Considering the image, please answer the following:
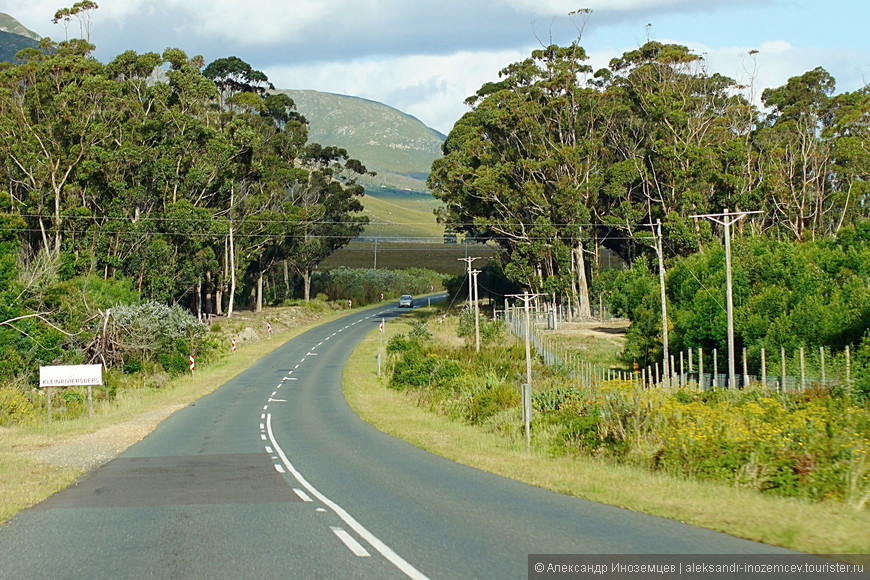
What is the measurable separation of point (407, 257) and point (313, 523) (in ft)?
543

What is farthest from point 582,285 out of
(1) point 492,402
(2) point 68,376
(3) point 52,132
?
(2) point 68,376

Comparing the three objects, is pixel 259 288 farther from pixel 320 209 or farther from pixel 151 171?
pixel 151 171

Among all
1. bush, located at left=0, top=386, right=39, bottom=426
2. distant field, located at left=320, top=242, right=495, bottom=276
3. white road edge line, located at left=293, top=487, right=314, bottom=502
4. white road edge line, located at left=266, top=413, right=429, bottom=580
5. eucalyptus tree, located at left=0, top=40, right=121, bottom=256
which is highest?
eucalyptus tree, located at left=0, top=40, right=121, bottom=256

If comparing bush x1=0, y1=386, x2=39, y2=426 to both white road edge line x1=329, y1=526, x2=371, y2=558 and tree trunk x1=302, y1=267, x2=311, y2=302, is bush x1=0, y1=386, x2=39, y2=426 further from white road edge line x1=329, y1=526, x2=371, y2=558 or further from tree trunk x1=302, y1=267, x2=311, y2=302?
tree trunk x1=302, y1=267, x2=311, y2=302

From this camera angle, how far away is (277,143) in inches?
3228

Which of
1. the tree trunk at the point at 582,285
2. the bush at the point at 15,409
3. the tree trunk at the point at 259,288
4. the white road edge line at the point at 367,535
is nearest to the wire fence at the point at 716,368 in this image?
the tree trunk at the point at 582,285

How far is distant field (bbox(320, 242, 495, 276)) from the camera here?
162 meters

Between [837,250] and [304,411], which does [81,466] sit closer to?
[304,411]

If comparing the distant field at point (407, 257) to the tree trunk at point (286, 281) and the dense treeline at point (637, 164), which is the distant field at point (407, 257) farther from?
the dense treeline at point (637, 164)

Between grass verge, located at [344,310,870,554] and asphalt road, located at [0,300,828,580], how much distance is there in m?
0.38

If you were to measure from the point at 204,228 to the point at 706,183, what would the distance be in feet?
123

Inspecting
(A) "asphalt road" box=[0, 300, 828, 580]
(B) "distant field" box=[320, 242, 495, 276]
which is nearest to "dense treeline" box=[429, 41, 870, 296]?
(A) "asphalt road" box=[0, 300, 828, 580]

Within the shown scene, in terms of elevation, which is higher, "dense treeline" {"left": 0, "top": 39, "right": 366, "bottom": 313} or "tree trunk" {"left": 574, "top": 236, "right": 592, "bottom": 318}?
"dense treeline" {"left": 0, "top": 39, "right": 366, "bottom": 313}

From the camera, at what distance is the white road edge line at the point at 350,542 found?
29.5 ft
